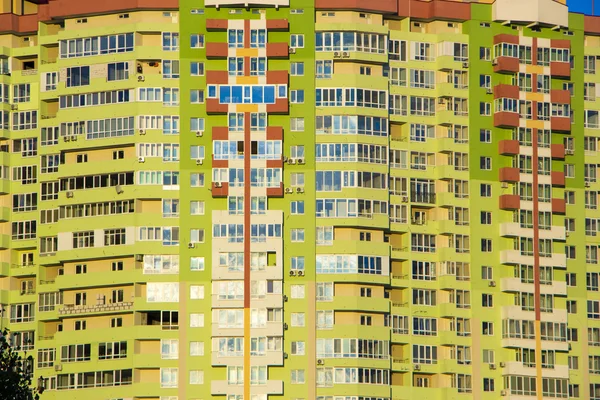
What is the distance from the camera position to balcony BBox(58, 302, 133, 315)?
579 ft

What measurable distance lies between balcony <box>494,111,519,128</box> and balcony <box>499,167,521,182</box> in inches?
152

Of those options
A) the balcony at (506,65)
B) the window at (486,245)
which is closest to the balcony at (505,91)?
the balcony at (506,65)

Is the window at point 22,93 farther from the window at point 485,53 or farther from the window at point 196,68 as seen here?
the window at point 485,53

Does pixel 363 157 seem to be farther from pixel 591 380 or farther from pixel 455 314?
pixel 591 380

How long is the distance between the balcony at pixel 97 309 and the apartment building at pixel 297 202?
309 millimetres

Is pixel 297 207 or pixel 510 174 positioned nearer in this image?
pixel 297 207

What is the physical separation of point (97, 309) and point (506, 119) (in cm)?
3958

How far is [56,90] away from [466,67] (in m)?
36.4

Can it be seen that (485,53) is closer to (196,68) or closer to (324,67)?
(324,67)

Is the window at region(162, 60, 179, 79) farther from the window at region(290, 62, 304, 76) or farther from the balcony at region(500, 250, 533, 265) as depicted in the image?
the balcony at region(500, 250, 533, 265)

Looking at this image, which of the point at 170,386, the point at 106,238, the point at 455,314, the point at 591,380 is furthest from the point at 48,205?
the point at 591,380

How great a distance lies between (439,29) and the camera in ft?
610

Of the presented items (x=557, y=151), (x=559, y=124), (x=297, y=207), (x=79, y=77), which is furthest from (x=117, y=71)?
(x=557, y=151)

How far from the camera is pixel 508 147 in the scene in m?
183
